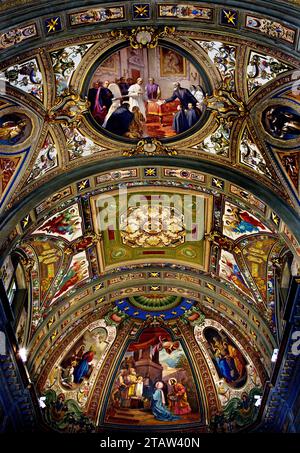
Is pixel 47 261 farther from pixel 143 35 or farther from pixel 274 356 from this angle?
pixel 143 35

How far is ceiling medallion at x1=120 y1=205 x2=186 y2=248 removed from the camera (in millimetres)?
17703

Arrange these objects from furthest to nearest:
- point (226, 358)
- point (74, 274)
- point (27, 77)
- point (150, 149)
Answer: point (226, 358)
point (74, 274)
point (150, 149)
point (27, 77)

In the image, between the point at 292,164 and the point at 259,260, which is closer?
the point at 292,164

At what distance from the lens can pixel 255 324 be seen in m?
18.5

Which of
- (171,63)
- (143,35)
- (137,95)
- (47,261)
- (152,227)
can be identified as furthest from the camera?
(152,227)

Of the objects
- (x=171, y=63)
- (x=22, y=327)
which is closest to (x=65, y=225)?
(x=22, y=327)

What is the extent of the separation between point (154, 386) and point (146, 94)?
12.4 metres

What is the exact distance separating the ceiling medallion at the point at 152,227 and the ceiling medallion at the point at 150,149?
2324 millimetres

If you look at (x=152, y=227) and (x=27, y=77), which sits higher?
(x=27, y=77)

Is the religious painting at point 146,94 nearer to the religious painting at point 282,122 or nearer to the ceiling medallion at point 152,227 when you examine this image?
the religious painting at point 282,122

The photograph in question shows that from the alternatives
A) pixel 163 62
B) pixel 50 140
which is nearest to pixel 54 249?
pixel 50 140

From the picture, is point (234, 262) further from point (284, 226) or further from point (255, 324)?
point (284, 226)

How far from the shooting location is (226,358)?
21031 mm

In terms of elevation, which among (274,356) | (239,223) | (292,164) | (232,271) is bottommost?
(274,356)
